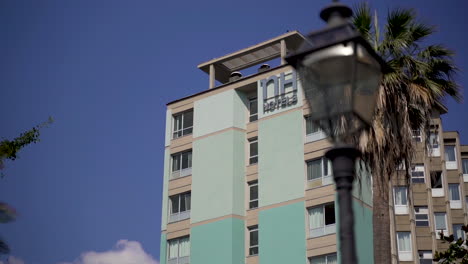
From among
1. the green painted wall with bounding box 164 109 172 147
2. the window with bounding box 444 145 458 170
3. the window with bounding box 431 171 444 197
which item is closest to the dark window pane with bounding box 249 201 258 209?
the green painted wall with bounding box 164 109 172 147

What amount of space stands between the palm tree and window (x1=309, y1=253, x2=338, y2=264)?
15.5 meters

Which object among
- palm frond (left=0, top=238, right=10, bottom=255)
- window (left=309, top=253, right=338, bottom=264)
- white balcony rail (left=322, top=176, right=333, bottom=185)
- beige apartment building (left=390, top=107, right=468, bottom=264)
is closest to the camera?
palm frond (left=0, top=238, right=10, bottom=255)

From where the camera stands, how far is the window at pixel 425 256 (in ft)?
191

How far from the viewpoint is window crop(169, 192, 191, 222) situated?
165 ft

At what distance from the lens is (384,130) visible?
26.5 meters

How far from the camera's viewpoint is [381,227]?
25547 millimetres

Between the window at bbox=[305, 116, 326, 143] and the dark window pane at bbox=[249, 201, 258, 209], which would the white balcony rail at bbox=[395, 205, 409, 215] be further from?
the window at bbox=[305, 116, 326, 143]

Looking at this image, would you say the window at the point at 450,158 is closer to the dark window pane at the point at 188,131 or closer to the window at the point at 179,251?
the dark window pane at the point at 188,131

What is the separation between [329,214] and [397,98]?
16.9 m

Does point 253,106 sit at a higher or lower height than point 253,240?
higher

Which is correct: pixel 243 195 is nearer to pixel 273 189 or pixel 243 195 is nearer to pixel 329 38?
pixel 273 189

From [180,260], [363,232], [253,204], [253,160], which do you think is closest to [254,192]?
[253,204]

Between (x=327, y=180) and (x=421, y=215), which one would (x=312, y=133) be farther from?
(x=421, y=215)

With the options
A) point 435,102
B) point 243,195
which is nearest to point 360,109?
point 435,102
